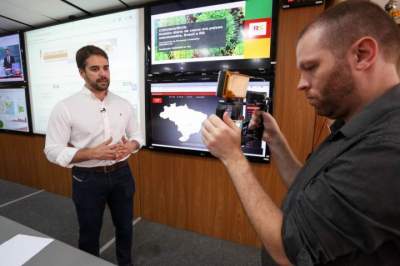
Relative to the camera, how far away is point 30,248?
2.80 ft

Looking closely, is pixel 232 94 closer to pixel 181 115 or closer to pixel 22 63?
pixel 181 115

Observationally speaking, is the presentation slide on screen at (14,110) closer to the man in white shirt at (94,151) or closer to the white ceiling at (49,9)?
the white ceiling at (49,9)

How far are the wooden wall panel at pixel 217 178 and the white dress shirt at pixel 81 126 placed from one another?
75 cm

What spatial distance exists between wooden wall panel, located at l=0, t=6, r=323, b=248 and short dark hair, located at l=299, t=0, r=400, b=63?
115 centimetres

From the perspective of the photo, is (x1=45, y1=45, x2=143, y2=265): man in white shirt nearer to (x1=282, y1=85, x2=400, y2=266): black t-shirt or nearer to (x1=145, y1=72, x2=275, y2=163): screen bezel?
(x1=145, y1=72, x2=275, y2=163): screen bezel

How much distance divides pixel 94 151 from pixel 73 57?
169 cm

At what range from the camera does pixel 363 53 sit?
0.58m

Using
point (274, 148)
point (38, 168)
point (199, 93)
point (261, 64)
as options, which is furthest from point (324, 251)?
point (38, 168)

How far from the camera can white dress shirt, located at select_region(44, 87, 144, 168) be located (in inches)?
59.3

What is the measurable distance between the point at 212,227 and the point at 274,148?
1443 mm

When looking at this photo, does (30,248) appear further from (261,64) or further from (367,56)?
(261,64)

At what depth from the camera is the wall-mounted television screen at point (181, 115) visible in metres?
1.98

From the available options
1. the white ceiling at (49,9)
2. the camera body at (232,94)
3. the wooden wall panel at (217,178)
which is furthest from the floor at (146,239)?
the white ceiling at (49,9)

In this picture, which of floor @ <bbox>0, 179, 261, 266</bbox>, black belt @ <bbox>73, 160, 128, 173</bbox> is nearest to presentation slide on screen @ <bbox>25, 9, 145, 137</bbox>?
black belt @ <bbox>73, 160, 128, 173</bbox>
